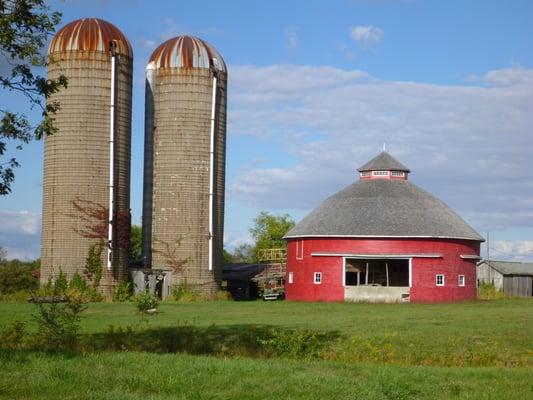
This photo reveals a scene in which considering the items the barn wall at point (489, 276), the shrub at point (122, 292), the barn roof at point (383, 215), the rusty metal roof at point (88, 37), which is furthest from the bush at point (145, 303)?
the barn wall at point (489, 276)

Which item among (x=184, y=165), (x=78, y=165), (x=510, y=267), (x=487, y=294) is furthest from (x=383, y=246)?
(x=510, y=267)

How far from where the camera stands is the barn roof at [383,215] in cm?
5069

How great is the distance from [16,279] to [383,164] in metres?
24.2

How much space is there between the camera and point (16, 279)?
5397 cm

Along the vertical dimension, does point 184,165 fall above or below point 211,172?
above

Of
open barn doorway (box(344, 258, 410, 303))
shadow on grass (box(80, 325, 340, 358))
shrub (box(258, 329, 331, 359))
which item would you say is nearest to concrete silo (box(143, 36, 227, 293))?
open barn doorway (box(344, 258, 410, 303))

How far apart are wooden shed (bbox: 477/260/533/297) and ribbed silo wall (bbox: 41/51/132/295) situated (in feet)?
123

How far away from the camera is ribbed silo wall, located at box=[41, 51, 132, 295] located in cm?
4578

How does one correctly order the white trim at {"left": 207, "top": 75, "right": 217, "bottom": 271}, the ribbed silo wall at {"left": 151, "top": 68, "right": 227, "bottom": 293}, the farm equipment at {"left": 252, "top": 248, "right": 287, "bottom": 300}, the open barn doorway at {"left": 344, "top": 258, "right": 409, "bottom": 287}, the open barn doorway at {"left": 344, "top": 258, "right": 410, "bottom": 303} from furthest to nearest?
1. the farm equipment at {"left": 252, "top": 248, "right": 287, "bottom": 300}
2. the open barn doorway at {"left": 344, "top": 258, "right": 409, "bottom": 287}
3. the open barn doorway at {"left": 344, "top": 258, "right": 410, "bottom": 303}
4. the white trim at {"left": 207, "top": 75, "right": 217, "bottom": 271}
5. the ribbed silo wall at {"left": 151, "top": 68, "right": 227, "bottom": 293}

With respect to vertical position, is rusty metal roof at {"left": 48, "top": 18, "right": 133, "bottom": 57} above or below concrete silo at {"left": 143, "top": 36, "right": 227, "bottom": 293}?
above

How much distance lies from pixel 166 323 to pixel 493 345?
35.4 ft

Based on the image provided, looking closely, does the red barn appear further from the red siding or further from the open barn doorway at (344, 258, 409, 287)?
the open barn doorway at (344, 258, 409, 287)

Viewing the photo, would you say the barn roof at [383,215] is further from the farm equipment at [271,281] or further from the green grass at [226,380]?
the green grass at [226,380]

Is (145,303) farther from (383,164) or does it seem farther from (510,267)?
(510,267)
